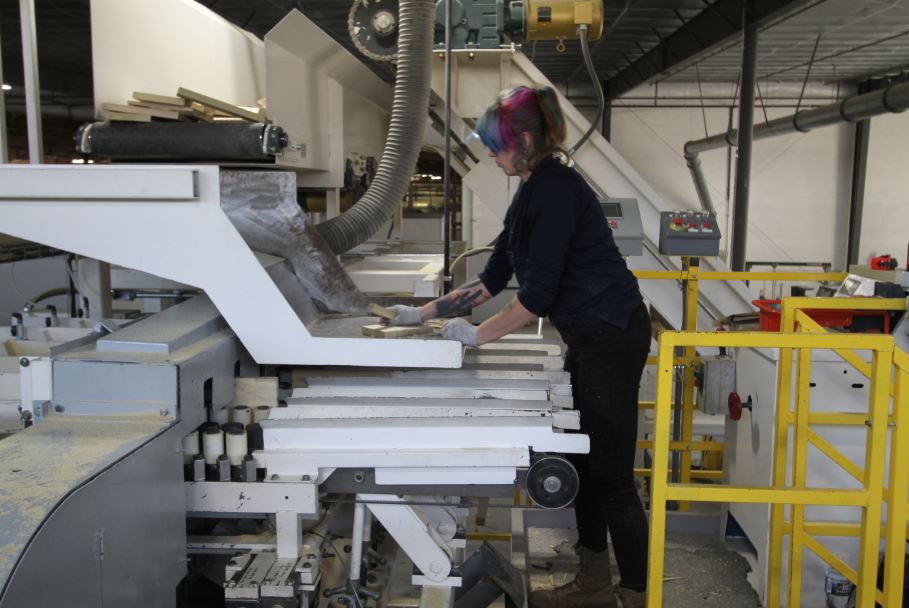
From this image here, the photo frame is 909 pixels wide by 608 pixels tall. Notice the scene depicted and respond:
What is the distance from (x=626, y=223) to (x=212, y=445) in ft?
7.20

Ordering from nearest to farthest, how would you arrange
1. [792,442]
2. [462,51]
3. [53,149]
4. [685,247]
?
[792,442]
[685,247]
[462,51]
[53,149]

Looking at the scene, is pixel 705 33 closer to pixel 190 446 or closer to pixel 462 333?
pixel 462 333

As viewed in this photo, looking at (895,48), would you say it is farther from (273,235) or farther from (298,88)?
(273,235)

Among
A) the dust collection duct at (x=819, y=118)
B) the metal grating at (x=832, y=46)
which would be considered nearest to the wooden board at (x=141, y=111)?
the metal grating at (x=832, y=46)

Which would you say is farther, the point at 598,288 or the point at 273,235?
the point at 273,235

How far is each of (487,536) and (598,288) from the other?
5.16 feet

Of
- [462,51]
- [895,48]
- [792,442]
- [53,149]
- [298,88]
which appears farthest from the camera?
[895,48]

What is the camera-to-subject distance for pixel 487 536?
314 cm

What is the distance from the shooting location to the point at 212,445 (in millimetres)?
1622

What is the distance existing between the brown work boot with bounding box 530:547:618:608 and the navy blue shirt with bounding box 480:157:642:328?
0.71 meters

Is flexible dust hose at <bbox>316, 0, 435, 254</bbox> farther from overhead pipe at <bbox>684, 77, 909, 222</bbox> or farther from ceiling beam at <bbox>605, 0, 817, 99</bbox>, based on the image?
overhead pipe at <bbox>684, 77, 909, 222</bbox>

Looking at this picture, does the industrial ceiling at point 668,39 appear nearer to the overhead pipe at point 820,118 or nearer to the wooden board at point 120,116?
the overhead pipe at point 820,118

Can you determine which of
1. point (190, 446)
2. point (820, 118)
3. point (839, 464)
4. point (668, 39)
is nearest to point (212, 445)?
point (190, 446)

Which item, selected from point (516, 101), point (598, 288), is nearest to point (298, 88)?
point (516, 101)
